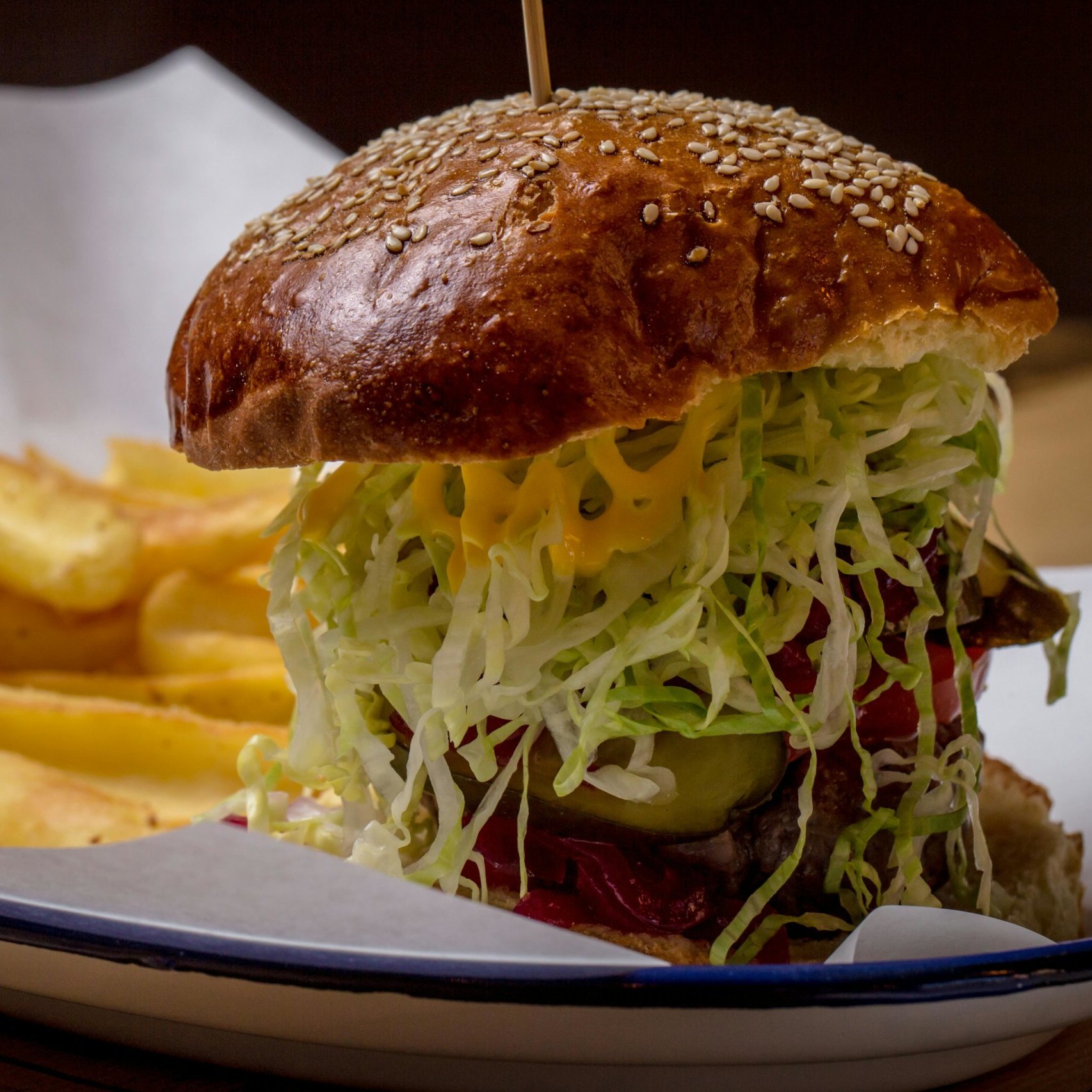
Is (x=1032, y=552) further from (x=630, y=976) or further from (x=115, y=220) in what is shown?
(x=115, y=220)

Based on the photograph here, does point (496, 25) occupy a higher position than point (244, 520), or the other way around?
point (496, 25)

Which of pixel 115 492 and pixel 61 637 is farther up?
pixel 115 492

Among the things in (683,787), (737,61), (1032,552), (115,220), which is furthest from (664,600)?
(737,61)

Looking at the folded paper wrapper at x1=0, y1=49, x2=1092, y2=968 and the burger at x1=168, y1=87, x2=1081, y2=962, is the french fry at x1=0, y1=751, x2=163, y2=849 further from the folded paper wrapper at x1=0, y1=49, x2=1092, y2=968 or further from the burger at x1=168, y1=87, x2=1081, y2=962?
the folded paper wrapper at x1=0, y1=49, x2=1092, y2=968

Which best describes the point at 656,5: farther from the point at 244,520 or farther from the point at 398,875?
the point at 398,875

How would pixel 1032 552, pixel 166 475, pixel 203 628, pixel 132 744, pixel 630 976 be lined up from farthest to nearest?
pixel 1032 552 → pixel 166 475 → pixel 203 628 → pixel 132 744 → pixel 630 976

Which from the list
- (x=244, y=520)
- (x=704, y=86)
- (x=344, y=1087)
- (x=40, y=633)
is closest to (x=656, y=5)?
(x=704, y=86)
